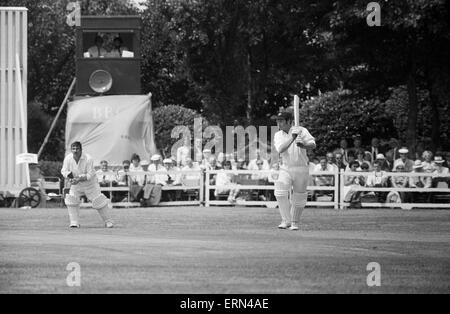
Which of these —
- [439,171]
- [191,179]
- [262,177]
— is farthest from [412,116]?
[191,179]

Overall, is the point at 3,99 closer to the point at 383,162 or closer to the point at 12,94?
the point at 12,94

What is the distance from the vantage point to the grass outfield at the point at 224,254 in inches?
573

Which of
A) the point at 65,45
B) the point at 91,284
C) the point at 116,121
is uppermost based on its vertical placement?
the point at 65,45

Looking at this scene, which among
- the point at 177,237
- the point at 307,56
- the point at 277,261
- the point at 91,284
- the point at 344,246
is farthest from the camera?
the point at 307,56

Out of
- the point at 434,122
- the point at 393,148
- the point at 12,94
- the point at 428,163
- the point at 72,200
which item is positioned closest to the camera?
the point at 72,200

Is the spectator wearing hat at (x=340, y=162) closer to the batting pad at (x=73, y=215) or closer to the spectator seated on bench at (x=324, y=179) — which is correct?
the spectator seated on bench at (x=324, y=179)

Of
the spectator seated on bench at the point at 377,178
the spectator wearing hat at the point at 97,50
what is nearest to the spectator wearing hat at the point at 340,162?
the spectator seated on bench at the point at 377,178

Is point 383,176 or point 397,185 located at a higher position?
point 383,176

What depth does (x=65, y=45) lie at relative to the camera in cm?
5584

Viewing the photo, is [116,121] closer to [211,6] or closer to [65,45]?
[211,6]

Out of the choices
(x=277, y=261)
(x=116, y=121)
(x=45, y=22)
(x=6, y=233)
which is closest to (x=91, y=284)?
(x=277, y=261)

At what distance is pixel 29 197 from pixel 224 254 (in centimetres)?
1586

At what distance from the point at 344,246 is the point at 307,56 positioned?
23487 millimetres

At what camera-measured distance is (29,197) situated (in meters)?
33.1
